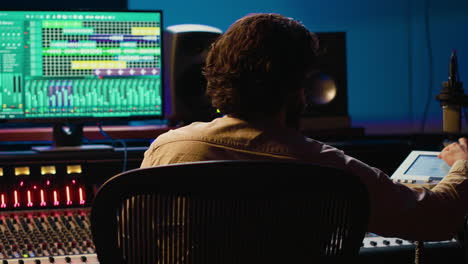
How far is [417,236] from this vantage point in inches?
53.7

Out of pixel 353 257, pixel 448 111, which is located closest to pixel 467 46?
pixel 448 111

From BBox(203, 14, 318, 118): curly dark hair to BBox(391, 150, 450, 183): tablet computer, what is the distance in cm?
82

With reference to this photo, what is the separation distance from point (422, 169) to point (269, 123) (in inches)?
35.8

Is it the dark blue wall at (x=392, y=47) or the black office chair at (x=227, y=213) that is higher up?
the dark blue wall at (x=392, y=47)

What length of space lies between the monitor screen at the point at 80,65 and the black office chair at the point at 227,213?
55.7 inches

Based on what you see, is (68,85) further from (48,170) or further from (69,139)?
(48,170)

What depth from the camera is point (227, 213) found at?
1.06 meters

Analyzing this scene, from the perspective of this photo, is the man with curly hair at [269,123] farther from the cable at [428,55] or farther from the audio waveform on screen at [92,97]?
the cable at [428,55]

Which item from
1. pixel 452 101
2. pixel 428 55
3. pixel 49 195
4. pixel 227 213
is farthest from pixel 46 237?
pixel 428 55

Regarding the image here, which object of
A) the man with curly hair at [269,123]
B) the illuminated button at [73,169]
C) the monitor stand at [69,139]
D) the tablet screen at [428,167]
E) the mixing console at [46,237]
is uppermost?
the man with curly hair at [269,123]

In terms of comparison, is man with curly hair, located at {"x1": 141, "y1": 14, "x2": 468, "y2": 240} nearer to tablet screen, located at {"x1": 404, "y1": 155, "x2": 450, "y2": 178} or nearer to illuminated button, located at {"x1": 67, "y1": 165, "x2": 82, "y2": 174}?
tablet screen, located at {"x1": 404, "y1": 155, "x2": 450, "y2": 178}

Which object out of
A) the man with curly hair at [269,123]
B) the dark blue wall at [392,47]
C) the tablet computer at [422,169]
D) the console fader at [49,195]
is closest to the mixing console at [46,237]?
the console fader at [49,195]

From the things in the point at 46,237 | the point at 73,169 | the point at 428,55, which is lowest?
the point at 46,237

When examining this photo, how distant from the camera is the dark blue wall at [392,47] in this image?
12.6 ft
